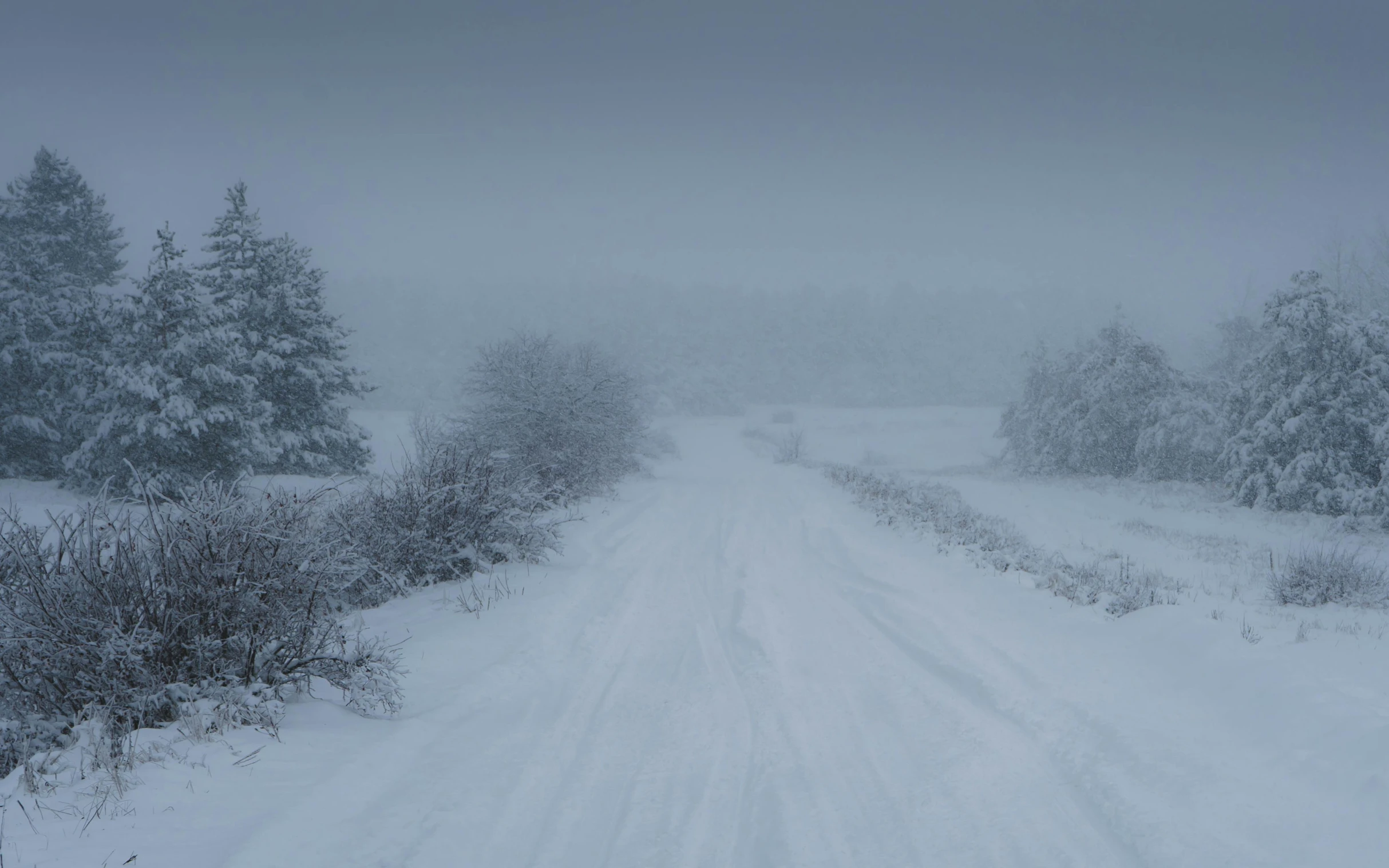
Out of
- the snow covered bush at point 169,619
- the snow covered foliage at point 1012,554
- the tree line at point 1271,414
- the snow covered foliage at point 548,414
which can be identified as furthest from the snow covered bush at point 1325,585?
the tree line at point 1271,414

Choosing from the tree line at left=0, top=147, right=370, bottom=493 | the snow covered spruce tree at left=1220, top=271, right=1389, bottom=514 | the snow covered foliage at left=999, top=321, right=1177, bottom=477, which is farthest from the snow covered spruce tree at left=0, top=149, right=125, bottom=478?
the snow covered foliage at left=999, top=321, right=1177, bottom=477

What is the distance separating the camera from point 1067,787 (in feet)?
12.3

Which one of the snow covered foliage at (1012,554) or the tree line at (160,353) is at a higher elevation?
the tree line at (160,353)

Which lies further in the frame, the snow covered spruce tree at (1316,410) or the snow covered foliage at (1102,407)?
the snow covered foliage at (1102,407)

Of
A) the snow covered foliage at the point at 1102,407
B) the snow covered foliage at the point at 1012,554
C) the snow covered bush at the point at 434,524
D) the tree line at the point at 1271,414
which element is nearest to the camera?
the snow covered foliage at the point at 1012,554

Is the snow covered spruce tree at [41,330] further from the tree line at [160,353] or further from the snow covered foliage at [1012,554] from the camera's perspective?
the snow covered foliage at [1012,554]

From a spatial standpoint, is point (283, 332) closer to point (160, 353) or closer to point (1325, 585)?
point (160, 353)

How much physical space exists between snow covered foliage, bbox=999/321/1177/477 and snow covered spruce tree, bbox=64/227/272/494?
35.0 metres

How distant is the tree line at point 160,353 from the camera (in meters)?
18.6

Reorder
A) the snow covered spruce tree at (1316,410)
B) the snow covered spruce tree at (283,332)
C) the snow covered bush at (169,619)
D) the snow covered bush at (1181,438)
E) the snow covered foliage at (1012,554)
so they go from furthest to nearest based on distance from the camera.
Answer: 1. the snow covered bush at (1181,438)
2. the snow covered spruce tree at (283,332)
3. the snow covered spruce tree at (1316,410)
4. the snow covered foliage at (1012,554)
5. the snow covered bush at (169,619)

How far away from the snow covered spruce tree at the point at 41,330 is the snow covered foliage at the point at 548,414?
36.7ft

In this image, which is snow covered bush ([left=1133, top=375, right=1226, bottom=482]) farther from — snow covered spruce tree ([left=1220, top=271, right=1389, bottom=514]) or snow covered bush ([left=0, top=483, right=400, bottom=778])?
snow covered bush ([left=0, top=483, right=400, bottom=778])

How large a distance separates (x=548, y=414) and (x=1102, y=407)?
27539 mm

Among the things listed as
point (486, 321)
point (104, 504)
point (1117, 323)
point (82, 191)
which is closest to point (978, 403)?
point (1117, 323)
